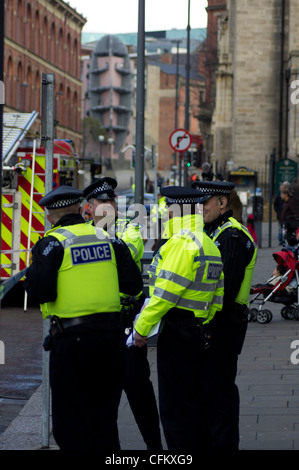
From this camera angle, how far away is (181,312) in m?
6.34

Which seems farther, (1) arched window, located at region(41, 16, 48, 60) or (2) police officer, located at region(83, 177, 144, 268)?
(1) arched window, located at region(41, 16, 48, 60)

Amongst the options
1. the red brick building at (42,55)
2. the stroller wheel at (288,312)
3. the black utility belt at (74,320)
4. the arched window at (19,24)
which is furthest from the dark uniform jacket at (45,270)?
the arched window at (19,24)

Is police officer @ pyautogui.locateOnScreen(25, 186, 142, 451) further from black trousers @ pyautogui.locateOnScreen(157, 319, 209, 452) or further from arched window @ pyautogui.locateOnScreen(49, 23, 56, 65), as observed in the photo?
arched window @ pyautogui.locateOnScreen(49, 23, 56, 65)

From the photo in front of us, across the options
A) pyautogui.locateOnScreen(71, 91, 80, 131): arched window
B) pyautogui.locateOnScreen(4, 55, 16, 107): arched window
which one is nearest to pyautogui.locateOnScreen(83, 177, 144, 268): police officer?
pyautogui.locateOnScreen(4, 55, 16, 107): arched window

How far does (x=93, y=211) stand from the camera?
733cm

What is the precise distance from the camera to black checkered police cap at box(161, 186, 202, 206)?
641 cm

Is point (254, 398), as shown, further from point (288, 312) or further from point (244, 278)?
point (288, 312)

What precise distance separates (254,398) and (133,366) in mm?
1934

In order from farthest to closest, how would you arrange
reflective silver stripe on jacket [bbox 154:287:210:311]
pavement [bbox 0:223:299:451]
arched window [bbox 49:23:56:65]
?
arched window [bbox 49:23:56:65] → pavement [bbox 0:223:299:451] → reflective silver stripe on jacket [bbox 154:287:210:311]

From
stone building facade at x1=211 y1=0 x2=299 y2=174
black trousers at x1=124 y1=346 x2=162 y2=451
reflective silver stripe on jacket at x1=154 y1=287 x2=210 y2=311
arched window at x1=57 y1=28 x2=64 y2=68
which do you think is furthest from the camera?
arched window at x1=57 y1=28 x2=64 y2=68

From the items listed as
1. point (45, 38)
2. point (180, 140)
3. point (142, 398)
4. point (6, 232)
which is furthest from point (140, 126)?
point (45, 38)

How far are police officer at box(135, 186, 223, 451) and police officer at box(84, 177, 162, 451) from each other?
2.44 ft

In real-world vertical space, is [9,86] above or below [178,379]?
above
